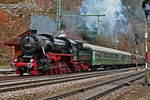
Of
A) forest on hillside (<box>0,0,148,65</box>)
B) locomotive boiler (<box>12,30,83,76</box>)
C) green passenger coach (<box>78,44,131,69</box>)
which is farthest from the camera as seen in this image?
forest on hillside (<box>0,0,148,65</box>)

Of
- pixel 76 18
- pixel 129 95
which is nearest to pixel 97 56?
pixel 129 95

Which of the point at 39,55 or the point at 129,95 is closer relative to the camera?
the point at 129,95

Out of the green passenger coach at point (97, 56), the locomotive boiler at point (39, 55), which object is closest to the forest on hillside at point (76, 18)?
the green passenger coach at point (97, 56)

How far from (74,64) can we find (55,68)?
11.0 ft

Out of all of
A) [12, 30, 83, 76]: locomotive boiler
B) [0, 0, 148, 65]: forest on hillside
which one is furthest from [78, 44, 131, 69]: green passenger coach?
[0, 0, 148, 65]: forest on hillside

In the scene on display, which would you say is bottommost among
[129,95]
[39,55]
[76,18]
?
[129,95]

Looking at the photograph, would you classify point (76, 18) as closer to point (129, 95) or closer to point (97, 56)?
point (97, 56)

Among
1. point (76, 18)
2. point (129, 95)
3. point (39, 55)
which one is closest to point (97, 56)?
point (39, 55)

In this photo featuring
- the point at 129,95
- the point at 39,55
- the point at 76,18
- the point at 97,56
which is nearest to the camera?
the point at 129,95

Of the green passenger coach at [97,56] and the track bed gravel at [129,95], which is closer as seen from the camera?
the track bed gravel at [129,95]

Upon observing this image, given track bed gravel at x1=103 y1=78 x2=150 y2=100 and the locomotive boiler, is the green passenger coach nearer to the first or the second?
the locomotive boiler

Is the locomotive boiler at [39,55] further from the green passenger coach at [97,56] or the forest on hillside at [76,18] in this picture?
the forest on hillside at [76,18]

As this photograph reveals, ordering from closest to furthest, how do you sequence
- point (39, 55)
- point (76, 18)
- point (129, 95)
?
point (129, 95) < point (39, 55) < point (76, 18)

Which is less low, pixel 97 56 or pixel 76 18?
pixel 76 18
